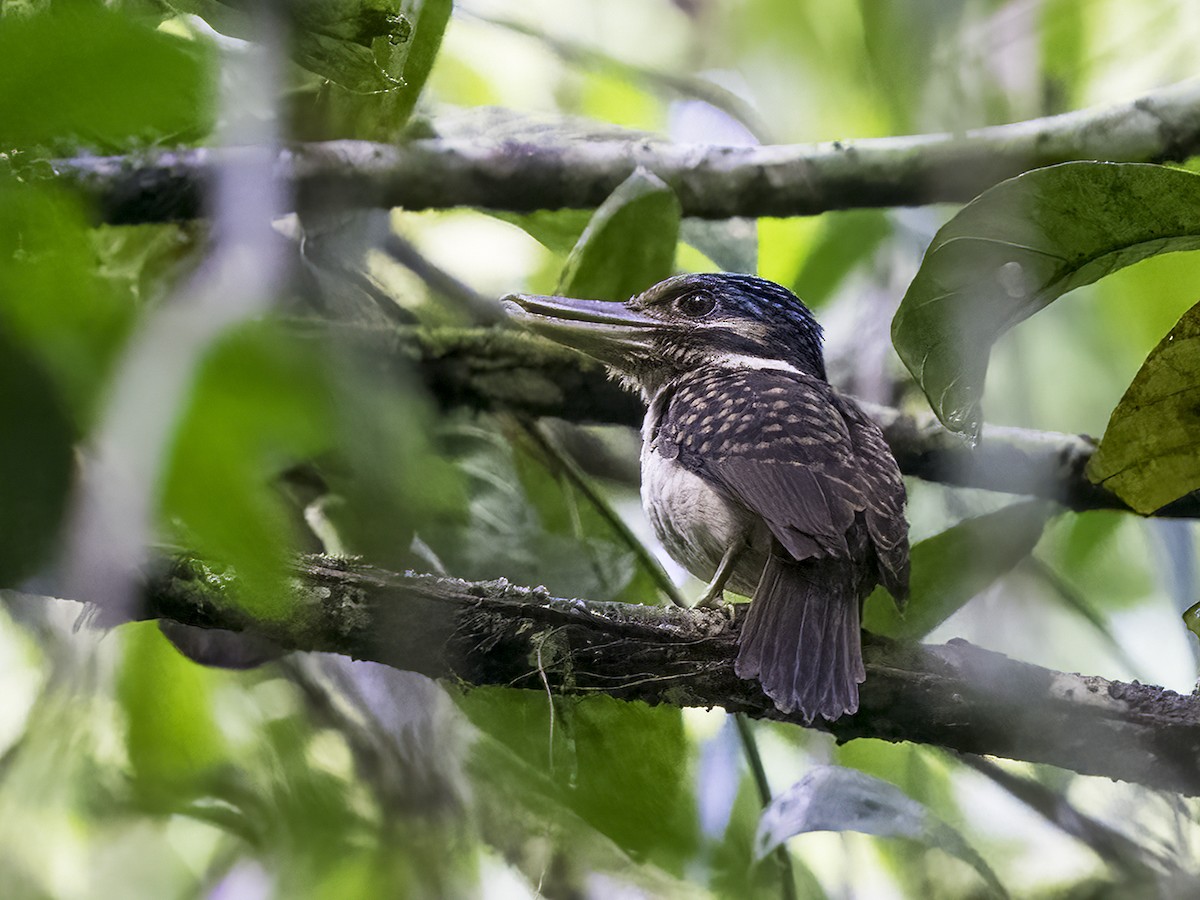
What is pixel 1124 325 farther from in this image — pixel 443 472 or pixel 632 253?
pixel 443 472

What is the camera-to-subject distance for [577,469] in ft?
4.91

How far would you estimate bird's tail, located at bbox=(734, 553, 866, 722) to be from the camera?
3.14 ft

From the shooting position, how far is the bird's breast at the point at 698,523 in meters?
1.24

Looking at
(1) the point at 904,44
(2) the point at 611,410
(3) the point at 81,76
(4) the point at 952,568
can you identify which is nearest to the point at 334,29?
(3) the point at 81,76

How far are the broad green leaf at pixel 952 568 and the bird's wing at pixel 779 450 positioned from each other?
0.48 feet

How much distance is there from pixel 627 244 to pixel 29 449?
116 cm

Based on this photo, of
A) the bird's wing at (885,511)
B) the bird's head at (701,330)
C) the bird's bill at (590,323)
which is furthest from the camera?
the bird's head at (701,330)

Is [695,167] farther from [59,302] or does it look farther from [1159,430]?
[59,302]

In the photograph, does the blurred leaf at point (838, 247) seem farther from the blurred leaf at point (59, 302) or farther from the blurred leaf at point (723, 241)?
the blurred leaf at point (59, 302)

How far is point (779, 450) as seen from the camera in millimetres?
1217

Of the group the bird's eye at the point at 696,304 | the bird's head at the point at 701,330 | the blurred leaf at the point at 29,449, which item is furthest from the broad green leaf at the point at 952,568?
the blurred leaf at the point at 29,449

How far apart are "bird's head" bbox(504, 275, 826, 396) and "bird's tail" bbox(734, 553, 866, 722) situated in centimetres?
41

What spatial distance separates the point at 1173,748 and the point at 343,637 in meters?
0.70

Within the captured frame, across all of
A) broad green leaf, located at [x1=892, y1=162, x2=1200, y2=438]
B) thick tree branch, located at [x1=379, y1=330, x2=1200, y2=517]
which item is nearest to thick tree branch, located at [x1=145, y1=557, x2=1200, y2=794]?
broad green leaf, located at [x1=892, y1=162, x2=1200, y2=438]
